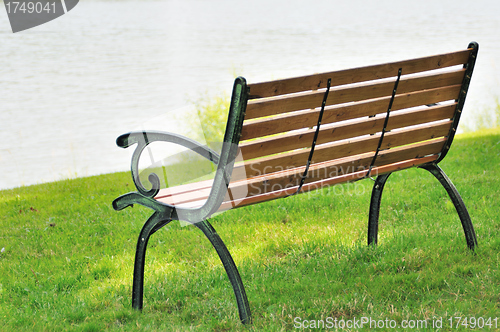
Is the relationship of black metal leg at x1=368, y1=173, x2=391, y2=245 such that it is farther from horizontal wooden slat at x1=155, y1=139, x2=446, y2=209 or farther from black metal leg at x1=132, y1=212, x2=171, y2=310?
black metal leg at x1=132, y1=212, x2=171, y2=310

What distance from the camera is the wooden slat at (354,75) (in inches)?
85.7

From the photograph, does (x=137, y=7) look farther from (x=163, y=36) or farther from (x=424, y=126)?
(x=424, y=126)

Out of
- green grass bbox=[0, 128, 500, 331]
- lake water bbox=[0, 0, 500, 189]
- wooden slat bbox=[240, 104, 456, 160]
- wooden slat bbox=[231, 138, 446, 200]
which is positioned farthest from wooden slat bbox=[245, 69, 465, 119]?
lake water bbox=[0, 0, 500, 189]

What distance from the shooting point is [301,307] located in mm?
2686

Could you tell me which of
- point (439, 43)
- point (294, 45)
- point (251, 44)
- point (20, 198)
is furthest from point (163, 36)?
point (20, 198)

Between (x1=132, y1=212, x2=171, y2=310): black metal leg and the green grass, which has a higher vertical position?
(x1=132, y1=212, x2=171, y2=310): black metal leg

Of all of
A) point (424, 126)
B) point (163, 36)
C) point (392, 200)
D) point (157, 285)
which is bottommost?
point (163, 36)

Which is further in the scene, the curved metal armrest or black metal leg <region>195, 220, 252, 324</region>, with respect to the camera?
the curved metal armrest

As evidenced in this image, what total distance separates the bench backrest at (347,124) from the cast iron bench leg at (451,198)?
116 millimetres

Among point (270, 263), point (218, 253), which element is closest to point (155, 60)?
point (270, 263)

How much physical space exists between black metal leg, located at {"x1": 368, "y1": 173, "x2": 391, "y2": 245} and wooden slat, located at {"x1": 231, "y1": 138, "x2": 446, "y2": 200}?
33 cm

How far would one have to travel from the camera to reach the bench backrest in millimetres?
2268

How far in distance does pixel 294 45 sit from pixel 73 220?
17.2m

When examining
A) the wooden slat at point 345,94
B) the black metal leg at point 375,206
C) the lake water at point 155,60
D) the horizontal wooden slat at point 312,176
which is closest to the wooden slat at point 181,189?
the horizontal wooden slat at point 312,176
